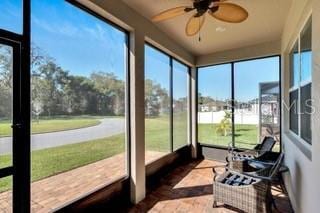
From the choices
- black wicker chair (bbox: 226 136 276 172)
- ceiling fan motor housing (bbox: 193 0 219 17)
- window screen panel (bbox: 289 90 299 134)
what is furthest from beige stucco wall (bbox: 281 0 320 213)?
black wicker chair (bbox: 226 136 276 172)

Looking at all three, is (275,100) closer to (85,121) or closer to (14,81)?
(85,121)

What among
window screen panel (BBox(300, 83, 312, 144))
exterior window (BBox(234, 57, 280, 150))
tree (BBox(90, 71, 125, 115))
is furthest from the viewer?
exterior window (BBox(234, 57, 280, 150))

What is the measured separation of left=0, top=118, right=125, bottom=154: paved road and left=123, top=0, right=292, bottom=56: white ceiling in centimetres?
168

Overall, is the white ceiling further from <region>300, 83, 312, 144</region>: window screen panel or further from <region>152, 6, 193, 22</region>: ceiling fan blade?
<region>300, 83, 312, 144</region>: window screen panel

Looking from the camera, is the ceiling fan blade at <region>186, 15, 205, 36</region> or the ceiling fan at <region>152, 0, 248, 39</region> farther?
the ceiling fan blade at <region>186, 15, 205, 36</region>

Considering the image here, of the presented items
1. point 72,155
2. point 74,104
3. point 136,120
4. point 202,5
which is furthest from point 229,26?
point 72,155

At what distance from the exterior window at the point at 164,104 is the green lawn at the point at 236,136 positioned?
0.50 m

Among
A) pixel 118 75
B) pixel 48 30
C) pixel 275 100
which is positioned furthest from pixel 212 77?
pixel 48 30

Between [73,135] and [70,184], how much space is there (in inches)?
21.4

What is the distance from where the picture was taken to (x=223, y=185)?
2.71 m

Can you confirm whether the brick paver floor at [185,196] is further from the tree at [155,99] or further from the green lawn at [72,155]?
the tree at [155,99]

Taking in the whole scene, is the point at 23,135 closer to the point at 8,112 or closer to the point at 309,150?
the point at 8,112

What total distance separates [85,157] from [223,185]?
70.5 inches

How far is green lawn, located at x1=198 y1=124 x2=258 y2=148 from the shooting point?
4.87 metres
